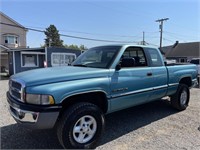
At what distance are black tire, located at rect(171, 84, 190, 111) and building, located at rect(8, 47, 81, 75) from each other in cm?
1406

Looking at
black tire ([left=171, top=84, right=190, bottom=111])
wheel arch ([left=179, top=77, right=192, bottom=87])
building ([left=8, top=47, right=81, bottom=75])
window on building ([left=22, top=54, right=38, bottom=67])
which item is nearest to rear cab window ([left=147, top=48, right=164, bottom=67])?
black tire ([left=171, top=84, right=190, bottom=111])

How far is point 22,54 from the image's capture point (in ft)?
64.4

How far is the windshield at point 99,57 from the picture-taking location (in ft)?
13.3

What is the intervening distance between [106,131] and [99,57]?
66.0 inches

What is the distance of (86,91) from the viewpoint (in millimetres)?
3299

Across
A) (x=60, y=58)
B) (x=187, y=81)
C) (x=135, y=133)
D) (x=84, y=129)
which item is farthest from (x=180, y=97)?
(x=60, y=58)

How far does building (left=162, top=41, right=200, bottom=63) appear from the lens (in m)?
38.7

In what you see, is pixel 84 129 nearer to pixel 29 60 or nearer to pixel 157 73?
pixel 157 73

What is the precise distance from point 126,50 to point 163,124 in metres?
2.05

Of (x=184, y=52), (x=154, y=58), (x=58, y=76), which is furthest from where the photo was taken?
(x=184, y=52)

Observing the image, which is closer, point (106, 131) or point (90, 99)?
point (90, 99)

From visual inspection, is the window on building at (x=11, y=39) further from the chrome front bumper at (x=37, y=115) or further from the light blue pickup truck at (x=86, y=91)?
the chrome front bumper at (x=37, y=115)

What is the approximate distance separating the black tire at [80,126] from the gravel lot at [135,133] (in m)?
0.30

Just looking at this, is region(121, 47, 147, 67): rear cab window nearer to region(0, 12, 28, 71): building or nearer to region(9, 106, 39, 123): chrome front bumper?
region(9, 106, 39, 123): chrome front bumper
